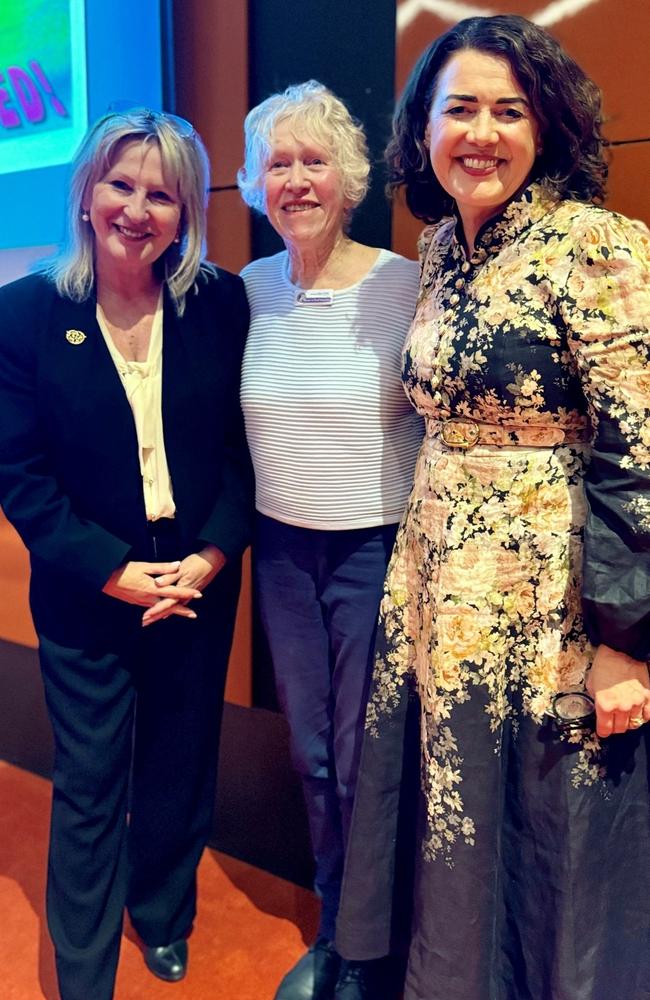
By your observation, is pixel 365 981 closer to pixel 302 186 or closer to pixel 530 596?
pixel 530 596

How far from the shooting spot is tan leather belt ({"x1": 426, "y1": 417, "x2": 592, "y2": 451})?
129 centimetres

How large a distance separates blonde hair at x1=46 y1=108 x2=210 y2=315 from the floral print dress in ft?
1.88

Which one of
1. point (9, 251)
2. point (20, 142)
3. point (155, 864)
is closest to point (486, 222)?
point (155, 864)

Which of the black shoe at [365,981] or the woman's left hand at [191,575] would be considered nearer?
the woman's left hand at [191,575]

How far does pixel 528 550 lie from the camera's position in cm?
130

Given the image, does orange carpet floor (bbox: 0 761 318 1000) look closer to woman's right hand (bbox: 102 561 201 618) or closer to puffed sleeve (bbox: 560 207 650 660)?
woman's right hand (bbox: 102 561 201 618)

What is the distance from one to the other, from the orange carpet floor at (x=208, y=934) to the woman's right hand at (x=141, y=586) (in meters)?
0.97

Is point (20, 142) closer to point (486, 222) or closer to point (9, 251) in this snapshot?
point (9, 251)

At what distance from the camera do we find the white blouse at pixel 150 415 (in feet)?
5.41

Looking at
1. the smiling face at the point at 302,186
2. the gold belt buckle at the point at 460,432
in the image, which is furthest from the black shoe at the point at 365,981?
the smiling face at the point at 302,186

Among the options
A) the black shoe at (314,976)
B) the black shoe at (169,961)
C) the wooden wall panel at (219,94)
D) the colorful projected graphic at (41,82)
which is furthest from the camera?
the colorful projected graphic at (41,82)

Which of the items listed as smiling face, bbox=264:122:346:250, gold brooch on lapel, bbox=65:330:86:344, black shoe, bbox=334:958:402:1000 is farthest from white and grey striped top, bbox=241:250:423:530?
black shoe, bbox=334:958:402:1000

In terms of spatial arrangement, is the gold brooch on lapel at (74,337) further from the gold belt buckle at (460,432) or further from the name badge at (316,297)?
the gold belt buckle at (460,432)

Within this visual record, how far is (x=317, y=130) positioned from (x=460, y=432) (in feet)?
2.28
